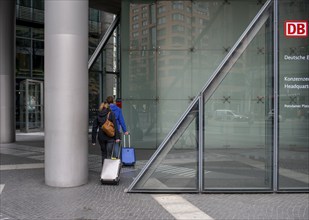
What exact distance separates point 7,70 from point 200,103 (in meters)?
11.8

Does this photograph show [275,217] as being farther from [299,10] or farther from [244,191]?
[299,10]

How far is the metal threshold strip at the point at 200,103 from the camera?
7219mm

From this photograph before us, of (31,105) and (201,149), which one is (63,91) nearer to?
(201,149)

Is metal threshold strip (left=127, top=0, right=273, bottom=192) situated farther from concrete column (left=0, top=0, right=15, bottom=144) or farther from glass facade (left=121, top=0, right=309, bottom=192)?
concrete column (left=0, top=0, right=15, bottom=144)

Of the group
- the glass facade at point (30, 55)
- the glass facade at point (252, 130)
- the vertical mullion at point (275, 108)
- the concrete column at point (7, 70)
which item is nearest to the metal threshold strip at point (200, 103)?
the glass facade at point (252, 130)

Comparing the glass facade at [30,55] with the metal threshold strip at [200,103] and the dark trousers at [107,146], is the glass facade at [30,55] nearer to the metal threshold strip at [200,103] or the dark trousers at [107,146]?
the dark trousers at [107,146]

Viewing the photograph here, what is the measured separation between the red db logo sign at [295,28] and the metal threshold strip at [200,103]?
45 cm

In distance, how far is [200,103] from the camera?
7293 mm

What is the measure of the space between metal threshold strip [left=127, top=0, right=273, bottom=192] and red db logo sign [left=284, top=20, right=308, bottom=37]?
0.45m

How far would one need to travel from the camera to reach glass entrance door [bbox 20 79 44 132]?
23.4m

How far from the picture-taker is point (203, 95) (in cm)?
728

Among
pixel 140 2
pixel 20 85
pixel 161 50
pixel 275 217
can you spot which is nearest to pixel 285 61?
pixel 275 217

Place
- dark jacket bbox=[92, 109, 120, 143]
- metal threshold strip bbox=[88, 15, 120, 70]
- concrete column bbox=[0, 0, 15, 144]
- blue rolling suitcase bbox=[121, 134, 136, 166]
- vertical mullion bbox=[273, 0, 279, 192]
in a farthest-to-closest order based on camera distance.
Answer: concrete column bbox=[0, 0, 15, 144] < metal threshold strip bbox=[88, 15, 120, 70] < blue rolling suitcase bbox=[121, 134, 136, 166] < dark jacket bbox=[92, 109, 120, 143] < vertical mullion bbox=[273, 0, 279, 192]

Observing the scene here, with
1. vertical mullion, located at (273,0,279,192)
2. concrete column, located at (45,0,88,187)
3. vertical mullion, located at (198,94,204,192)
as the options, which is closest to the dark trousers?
concrete column, located at (45,0,88,187)
